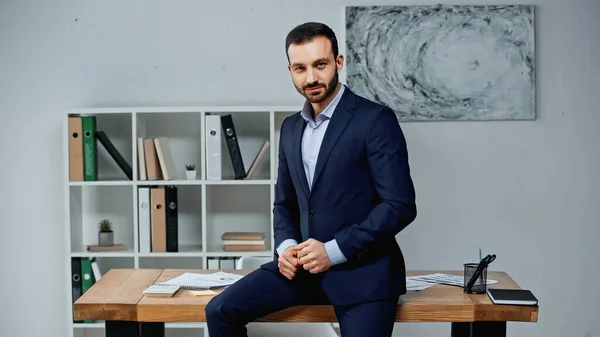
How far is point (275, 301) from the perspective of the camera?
264 cm

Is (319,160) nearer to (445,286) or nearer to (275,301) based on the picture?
(275,301)

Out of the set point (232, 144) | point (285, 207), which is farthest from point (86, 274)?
point (285, 207)

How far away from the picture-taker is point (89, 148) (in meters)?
4.30

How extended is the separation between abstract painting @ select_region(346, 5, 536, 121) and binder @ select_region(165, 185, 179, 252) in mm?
1139

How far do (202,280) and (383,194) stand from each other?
29.9 inches

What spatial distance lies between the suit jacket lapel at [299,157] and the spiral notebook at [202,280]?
468 mm

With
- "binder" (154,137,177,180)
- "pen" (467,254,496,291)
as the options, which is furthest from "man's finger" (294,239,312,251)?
"binder" (154,137,177,180)

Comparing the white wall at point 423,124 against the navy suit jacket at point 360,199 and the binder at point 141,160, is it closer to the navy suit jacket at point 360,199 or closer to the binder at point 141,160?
the binder at point 141,160

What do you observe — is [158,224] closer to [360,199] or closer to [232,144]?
[232,144]

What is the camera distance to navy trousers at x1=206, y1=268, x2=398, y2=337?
2541 mm

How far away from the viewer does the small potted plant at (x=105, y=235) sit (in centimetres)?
444

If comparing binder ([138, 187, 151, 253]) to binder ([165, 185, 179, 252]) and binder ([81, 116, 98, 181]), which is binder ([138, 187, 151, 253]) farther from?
binder ([81, 116, 98, 181])

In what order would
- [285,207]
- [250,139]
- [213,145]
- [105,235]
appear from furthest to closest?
[250,139], [105,235], [213,145], [285,207]
